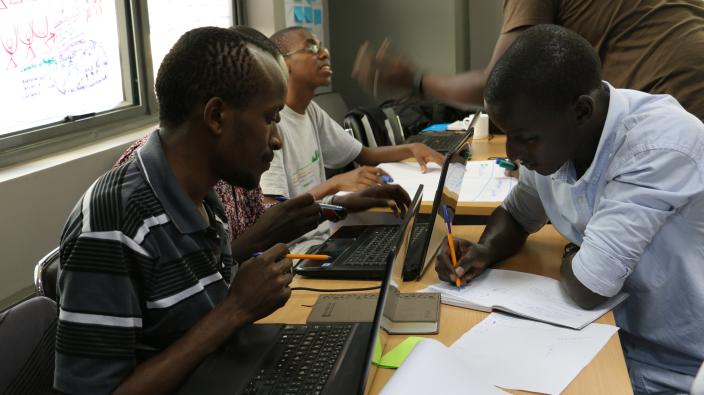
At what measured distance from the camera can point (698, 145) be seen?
1.30 meters

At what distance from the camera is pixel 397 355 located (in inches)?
46.1

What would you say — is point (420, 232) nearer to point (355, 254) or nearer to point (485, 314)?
point (355, 254)

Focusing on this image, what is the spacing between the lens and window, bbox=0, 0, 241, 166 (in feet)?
7.94

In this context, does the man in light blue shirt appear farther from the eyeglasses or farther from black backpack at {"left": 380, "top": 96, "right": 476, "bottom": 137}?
black backpack at {"left": 380, "top": 96, "right": 476, "bottom": 137}

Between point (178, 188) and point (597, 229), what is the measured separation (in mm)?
780

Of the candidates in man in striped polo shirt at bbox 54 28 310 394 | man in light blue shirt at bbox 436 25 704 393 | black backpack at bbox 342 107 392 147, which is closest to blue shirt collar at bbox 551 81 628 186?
man in light blue shirt at bbox 436 25 704 393

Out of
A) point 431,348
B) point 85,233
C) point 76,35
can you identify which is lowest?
point 431,348

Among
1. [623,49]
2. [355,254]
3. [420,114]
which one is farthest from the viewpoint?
[420,114]

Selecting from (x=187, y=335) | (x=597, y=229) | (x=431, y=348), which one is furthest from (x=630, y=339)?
(x=187, y=335)

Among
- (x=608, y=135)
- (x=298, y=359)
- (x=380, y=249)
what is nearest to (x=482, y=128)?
(x=380, y=249)

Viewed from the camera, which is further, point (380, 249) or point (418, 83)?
point (418, 83)

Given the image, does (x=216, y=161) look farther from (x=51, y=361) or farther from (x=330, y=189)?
(x=330, y=189)

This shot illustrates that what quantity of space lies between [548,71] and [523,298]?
45 cm

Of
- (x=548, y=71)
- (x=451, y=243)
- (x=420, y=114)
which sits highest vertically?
(x=548, y=71)
